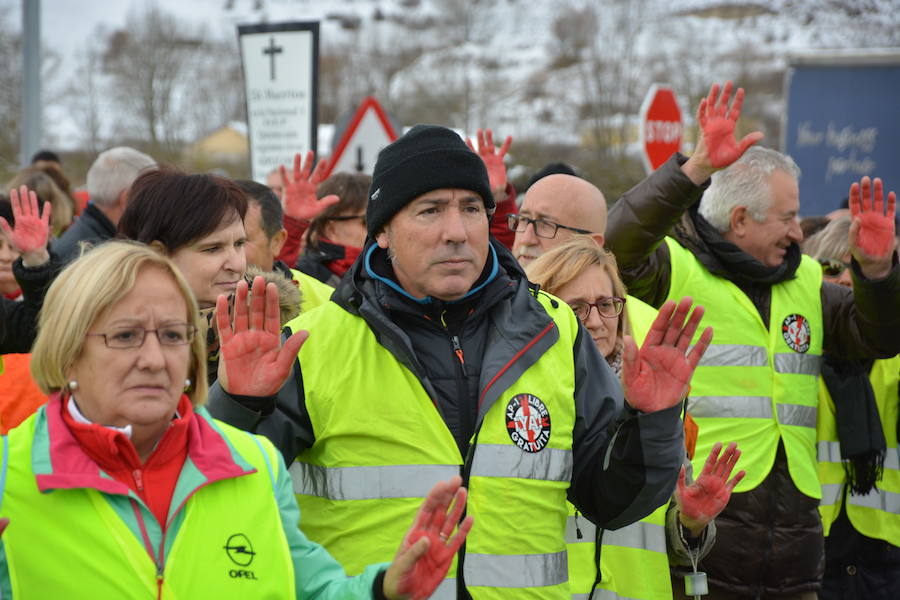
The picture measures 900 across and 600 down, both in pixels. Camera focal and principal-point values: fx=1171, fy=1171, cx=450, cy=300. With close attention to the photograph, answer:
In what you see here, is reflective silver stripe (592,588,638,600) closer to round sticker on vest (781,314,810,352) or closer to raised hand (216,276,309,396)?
raised hand (216,276,309,396)

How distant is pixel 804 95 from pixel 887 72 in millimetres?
1090

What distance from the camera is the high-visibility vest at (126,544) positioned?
2475 millimetres

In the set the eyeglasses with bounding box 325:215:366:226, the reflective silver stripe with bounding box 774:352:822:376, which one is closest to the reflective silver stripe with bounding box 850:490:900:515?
the reflective silver stripe with bounding box 774:352:822:376

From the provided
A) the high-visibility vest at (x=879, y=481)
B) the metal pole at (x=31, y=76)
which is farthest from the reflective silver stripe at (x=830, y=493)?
the metal pole at (x=31, y=76)

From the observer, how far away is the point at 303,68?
857cm

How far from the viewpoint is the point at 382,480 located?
328 centimetres

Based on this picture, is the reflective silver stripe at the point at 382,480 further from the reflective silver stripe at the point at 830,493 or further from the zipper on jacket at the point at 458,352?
the reflective silver stripe at the point at 830,493

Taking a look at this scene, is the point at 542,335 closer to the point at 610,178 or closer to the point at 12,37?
the point at 610,178

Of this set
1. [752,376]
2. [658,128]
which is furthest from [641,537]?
[658,128]

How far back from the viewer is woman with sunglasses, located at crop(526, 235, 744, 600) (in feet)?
12.8

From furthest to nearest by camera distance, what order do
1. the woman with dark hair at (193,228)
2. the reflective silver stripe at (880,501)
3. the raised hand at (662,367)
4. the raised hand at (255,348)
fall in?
1. the reflective silver stripe at (880,501)
2. the woman with dark hair at (193,228)
3. the raised hand at (662,367)
4. the raised hand at (255,348)

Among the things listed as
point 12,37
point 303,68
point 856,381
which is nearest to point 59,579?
point 856,381

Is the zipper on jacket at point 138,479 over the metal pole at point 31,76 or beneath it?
beneath

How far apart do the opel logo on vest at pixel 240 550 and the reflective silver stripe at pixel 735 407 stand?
3.04m
